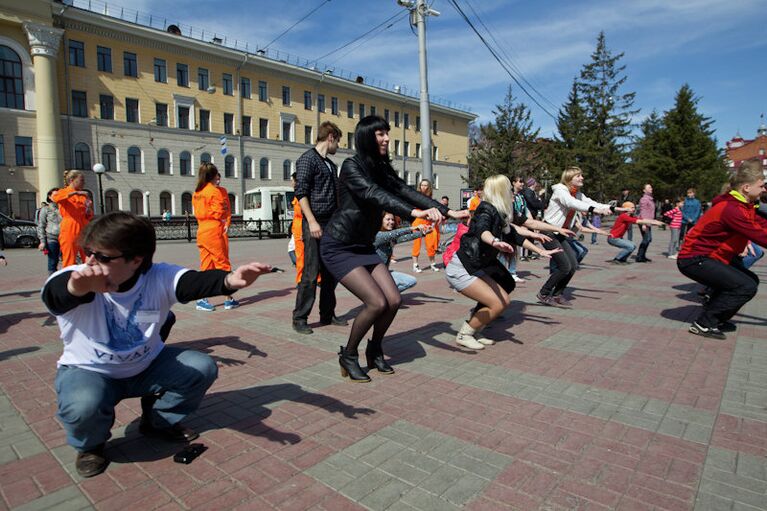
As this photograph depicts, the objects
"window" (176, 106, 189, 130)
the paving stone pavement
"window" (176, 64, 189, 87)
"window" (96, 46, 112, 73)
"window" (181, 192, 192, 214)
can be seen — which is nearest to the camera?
the paving stone pavement

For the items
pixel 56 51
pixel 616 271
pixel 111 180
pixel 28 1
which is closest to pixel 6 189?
pixel 111 180

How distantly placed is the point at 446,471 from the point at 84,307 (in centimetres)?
197

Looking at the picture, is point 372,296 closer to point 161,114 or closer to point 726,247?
point 726,247

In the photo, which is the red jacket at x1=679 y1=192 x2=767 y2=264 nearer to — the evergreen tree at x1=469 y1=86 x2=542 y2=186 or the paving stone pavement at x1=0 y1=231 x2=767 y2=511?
the paving stone pavement at x1=0 y1=231 x2=767 y2=511

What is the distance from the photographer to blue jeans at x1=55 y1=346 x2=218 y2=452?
2322 mm

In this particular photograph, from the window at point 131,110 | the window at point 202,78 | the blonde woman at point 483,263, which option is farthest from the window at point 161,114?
the blonde woman at point 483,263

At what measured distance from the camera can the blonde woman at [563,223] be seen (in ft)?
22.1

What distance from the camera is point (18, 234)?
70.5 feet

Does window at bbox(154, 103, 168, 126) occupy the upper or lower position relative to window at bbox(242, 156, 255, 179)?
upper

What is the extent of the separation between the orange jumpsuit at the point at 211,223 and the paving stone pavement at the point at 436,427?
1403 millimetres

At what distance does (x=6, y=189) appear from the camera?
112 feet

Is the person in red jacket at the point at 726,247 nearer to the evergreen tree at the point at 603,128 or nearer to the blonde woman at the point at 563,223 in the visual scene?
the blonde woman at the point at 563,223

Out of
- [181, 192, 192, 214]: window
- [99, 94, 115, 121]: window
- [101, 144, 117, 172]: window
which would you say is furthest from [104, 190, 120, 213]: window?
[99, 94, 115, 121]: window

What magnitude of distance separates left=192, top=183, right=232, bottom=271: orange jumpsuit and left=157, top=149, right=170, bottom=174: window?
124 ft
